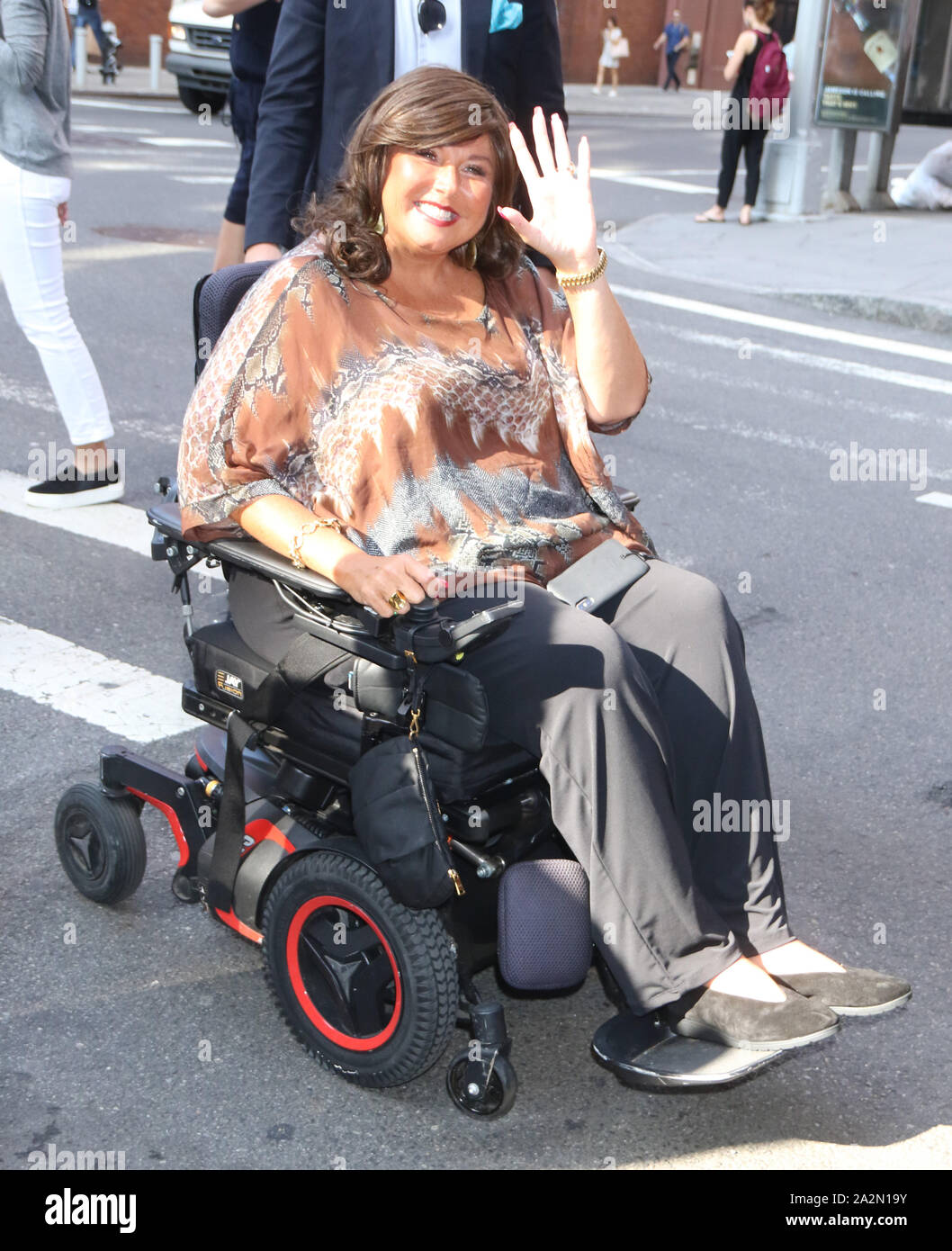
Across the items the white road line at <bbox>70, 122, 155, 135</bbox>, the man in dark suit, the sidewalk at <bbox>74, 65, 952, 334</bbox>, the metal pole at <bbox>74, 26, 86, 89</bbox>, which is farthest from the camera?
the metal pole at <bbox>74, 26, 86, 89</bbox>

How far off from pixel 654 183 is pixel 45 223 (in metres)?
11.6

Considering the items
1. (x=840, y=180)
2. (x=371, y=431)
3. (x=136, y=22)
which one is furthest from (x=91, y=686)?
(x=136, y=22)

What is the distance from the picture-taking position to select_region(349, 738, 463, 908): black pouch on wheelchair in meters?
2.49

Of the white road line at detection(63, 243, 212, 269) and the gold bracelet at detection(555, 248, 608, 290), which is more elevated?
the gold bracelet at detection(555, 248, 608, 290)

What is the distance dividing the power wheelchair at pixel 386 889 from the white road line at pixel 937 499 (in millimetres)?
3801

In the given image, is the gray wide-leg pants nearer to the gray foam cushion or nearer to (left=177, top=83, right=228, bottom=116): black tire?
the gray foam cushion

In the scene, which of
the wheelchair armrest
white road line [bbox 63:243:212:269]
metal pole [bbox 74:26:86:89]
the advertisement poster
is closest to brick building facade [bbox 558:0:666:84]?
metal pole [bbox 74:26:86:89]

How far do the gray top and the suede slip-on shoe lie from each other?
4.01 meters

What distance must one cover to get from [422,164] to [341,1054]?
1700mm

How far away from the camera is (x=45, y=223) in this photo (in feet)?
17.9

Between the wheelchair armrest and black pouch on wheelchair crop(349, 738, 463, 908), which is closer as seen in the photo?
black pouch on wheelchair crop(349, 738, 463, 908)

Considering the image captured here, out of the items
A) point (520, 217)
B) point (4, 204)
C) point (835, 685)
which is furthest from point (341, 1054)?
point (4, 204)

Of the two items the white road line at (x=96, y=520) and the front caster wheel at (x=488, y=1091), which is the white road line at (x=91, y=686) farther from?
the front caster wheel at (x=488, y=1091)
